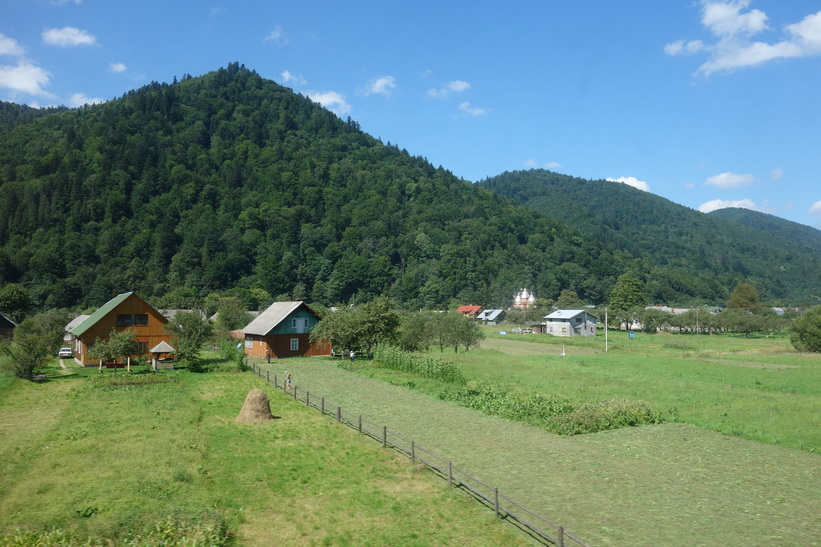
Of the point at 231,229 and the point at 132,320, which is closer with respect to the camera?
the point at 132,320

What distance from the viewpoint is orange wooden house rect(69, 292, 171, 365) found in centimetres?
4647

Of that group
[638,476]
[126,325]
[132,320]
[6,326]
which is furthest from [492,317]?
[638,476]

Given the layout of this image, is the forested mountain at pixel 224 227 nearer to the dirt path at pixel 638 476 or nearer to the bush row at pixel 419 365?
the bush row at pixel 419 365

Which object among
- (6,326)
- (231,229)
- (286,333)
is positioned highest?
(231,229)

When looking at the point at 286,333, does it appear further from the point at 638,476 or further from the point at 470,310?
the point at 470,310

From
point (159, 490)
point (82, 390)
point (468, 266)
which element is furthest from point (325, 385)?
point (468, 266)

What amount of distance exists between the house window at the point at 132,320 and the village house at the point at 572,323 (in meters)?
72.2

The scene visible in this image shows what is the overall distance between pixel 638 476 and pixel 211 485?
1357cm

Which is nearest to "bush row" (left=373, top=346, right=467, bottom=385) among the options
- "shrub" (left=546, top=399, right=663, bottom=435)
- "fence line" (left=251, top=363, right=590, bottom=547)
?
"fence line" (left=251, top=363, right=590, bottom=547)

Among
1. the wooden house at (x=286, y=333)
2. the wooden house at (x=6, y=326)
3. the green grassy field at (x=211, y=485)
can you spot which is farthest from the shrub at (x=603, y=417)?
the wooden house at (x=6, y=326)

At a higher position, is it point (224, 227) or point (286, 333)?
point (224, 227)

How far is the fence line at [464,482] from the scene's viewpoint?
1281 cm

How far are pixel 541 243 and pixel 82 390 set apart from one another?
568ft

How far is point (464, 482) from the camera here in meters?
16.8
